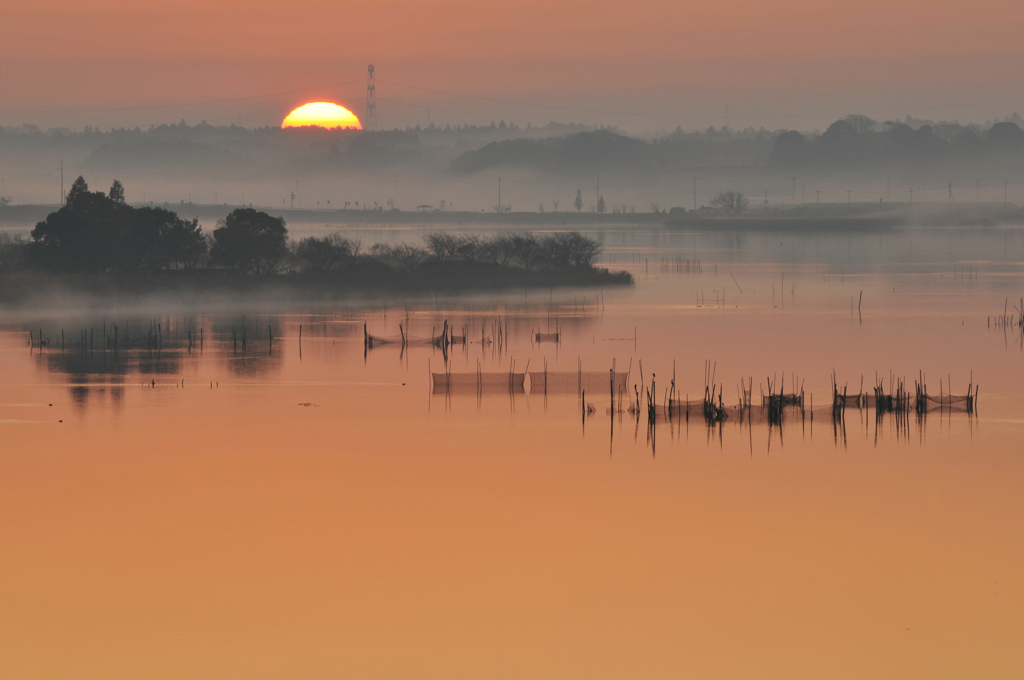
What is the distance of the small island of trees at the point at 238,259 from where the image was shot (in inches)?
3253

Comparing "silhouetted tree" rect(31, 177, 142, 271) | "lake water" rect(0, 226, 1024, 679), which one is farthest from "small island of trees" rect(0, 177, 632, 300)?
"lake water" rect(0, 226, 1024, 679)

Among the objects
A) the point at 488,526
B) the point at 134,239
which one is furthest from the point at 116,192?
the point at 488,526

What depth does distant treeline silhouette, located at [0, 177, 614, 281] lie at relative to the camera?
270 ft

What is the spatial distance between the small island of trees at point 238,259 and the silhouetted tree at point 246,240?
0.25ft

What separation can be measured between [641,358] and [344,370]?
14.8 metres

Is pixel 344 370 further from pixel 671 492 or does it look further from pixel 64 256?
pixel 64 256

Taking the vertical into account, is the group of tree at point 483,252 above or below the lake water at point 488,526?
above

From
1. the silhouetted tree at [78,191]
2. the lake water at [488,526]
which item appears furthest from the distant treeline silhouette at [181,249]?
the lake water at [488,526]

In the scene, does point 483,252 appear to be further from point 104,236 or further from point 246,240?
point 104,236

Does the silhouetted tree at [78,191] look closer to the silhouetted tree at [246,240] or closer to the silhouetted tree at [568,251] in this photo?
the silhouetted tree at [246,240]

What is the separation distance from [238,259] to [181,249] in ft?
16.8

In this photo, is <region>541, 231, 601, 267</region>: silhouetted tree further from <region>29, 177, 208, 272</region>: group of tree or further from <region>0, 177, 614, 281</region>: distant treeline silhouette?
<region>29, 177, 208, 272</region>: group of tree

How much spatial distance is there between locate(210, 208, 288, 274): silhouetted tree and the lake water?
117ft

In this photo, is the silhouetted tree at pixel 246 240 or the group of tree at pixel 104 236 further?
the silhouetted tree at pixel 246 240
